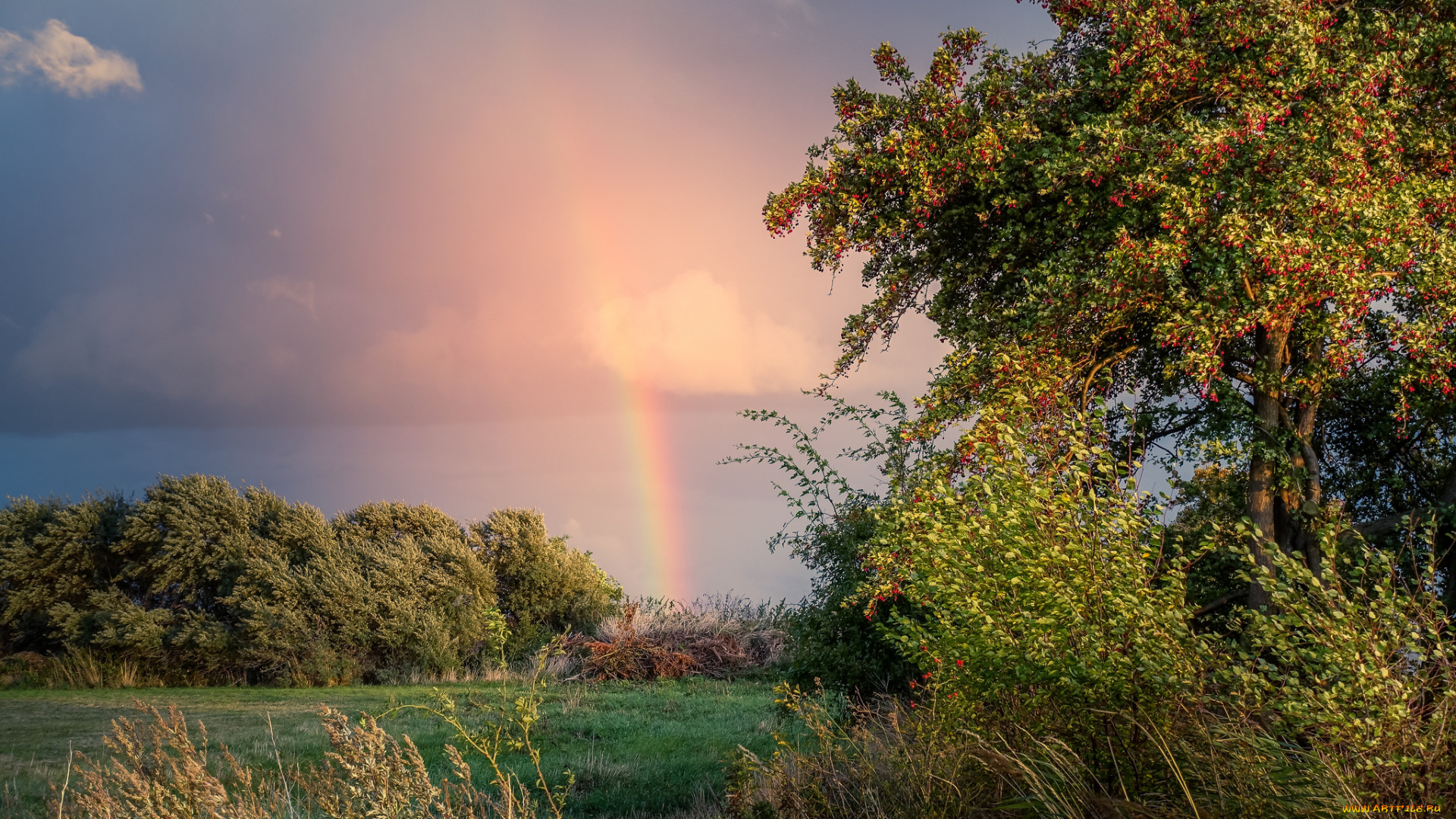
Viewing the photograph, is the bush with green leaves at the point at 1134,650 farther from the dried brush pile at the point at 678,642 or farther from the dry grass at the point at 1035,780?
the dried brush pile at the point at 678,642

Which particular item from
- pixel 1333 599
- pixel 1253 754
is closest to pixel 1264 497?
pixel 1333 599

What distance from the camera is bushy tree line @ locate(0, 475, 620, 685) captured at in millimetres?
17344

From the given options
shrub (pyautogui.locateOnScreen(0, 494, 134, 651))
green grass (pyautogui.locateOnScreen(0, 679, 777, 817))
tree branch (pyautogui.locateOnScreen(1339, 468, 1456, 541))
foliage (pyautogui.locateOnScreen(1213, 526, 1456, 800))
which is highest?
shrub (pyautogui.locateOnScreen(0, 494, 134, 651))

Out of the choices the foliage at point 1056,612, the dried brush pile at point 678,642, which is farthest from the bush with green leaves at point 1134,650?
the dried brush pile at point 678,642

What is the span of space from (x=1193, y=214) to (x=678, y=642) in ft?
46.6

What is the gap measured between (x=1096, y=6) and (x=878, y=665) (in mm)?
7331

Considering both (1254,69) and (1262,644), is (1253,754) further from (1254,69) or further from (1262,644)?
(1254,69)

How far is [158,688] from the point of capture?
53.3 feet

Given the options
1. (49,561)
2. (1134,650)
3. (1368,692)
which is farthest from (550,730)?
(49,561)

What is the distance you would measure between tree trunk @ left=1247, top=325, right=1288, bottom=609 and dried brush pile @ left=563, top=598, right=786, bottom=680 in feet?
31.5

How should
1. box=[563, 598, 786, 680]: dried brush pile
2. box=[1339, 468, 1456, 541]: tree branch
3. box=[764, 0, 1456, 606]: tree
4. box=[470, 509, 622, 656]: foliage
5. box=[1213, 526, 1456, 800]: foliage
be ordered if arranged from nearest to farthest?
box=[1213, 526, 1456, 800]: foliage, box=[764, 0, 1456, 606]: tree, box=[1339, 468, 1456, 541]: tree branch, box=[563, 598, 786, 680]: dried brush pile, box=[470, 509, 622, 656]: foliage

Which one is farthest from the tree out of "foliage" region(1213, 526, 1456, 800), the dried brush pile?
the dried brush pile

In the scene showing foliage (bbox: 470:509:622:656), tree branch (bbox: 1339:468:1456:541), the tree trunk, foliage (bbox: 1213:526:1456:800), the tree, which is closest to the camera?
foliage (bbox: 1213:526:1456:800)

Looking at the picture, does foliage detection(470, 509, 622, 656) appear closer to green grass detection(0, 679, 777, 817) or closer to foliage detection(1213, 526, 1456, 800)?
green grass detection(0, 679, 777, 817)
